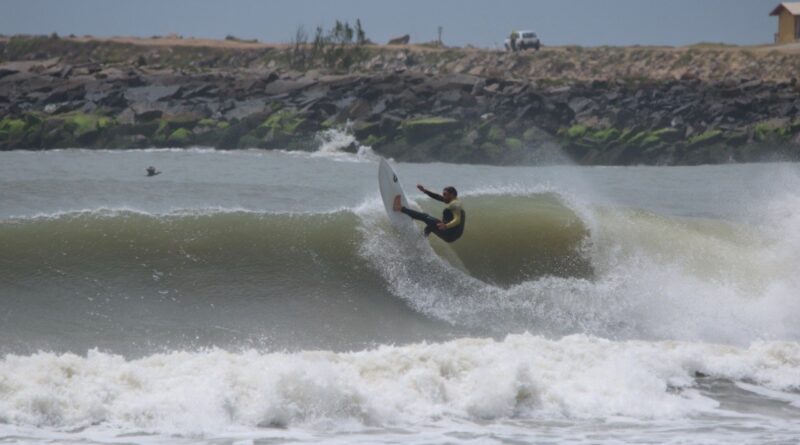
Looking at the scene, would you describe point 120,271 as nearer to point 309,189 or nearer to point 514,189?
point 514,189

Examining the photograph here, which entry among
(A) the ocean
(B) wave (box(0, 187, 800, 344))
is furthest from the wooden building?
(B) wave (box(0, 187, 800, 344))

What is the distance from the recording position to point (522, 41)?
202ft

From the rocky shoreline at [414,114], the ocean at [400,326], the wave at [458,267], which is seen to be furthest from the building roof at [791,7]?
the wave at [458,267]

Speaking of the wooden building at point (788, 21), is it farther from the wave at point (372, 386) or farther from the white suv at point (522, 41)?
the wave at point (372, 386)

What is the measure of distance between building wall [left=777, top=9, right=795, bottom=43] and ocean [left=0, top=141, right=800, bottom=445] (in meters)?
A: 51.6

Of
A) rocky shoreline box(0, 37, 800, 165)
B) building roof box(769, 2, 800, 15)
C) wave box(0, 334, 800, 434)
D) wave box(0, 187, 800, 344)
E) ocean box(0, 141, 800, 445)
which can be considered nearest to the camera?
wave box(0, 334, 800, 434)

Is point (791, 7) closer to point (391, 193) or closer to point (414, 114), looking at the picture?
point (414, 114)

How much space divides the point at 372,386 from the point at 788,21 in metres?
62.6

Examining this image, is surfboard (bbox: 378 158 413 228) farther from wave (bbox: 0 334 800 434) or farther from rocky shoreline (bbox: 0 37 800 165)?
rocky shoreline (bbox: 0 37 800 165)

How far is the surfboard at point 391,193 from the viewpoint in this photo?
Result: 12.8 m

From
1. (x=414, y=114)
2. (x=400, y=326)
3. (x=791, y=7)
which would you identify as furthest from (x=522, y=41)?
(x=400, y=326)

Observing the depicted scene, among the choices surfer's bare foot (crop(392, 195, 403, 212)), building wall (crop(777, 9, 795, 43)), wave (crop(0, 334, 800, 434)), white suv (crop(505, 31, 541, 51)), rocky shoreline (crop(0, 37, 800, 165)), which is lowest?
wave (crop(0, 334, 800, 434))

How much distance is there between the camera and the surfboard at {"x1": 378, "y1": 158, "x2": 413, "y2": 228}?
12.8m

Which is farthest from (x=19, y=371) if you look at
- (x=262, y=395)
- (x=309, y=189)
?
(x=309, y=189)
